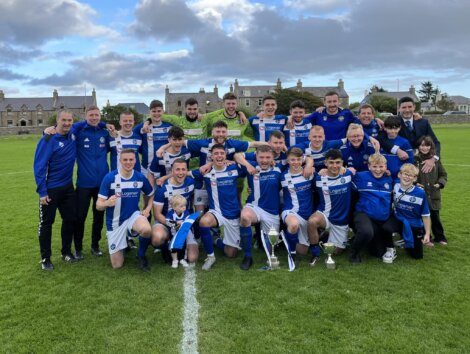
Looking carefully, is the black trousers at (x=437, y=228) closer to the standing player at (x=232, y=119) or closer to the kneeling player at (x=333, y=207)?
the kneeling player at (x=333, y=207)

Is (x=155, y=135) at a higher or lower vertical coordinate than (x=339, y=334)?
higher

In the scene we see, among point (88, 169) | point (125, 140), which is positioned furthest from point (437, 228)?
point (88, 169)

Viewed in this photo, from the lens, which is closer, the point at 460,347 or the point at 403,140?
the point at 460,347

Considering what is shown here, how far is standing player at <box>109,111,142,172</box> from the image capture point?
563 cm

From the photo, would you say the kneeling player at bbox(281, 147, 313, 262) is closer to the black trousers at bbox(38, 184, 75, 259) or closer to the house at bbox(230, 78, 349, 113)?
the black trousers at bbox(38, 184, 75, 259)

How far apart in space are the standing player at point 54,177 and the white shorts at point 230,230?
6.24 ft

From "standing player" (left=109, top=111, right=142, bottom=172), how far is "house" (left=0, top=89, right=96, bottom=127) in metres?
85.5

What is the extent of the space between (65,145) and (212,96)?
80.4 m

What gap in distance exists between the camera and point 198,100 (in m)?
81.9

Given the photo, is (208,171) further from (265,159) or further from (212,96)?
(212,96)

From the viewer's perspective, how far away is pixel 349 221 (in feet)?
17.6

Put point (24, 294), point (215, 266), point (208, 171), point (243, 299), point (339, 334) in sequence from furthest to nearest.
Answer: point (208, 171) → point (215, 266) → point (24, 294) → point (243, 299) → point (339, 334)

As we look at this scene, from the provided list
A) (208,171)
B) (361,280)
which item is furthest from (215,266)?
(361,280)

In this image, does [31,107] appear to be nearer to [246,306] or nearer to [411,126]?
[411,126]
